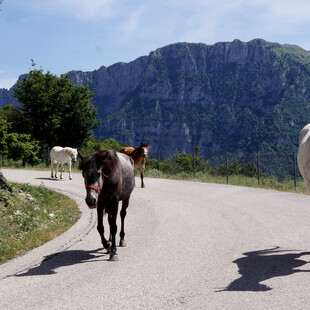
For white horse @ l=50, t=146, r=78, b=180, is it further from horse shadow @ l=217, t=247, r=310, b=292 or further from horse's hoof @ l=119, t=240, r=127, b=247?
horse shadow @ l=217, t=247, r=310, b=292

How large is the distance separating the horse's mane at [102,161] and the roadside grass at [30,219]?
2.49 meters

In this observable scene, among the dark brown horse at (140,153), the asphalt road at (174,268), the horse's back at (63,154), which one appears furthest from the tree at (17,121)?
the asphalt road at (174,268)

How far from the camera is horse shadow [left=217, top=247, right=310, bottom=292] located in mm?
4707

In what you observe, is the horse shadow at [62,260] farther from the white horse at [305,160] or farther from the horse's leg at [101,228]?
the white horse at [305,160]

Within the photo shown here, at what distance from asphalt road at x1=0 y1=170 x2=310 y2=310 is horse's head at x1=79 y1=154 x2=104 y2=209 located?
1.21m

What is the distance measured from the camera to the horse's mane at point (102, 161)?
19.2 ft

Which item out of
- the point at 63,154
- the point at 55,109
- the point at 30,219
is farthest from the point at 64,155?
the point at 55,109

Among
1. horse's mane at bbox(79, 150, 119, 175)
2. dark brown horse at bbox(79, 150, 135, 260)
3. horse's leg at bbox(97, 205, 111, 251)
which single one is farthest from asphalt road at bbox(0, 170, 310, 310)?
horse's mane at bbox(79, 150, 119, 175)

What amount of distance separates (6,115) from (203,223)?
40139mm

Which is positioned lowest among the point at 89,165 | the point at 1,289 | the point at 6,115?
the point at 1,289

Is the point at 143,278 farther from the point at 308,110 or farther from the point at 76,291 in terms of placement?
the point at 308,110

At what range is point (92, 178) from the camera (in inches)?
224

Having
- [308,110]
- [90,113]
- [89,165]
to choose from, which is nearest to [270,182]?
[89,165]

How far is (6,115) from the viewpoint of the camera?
43.2 m
